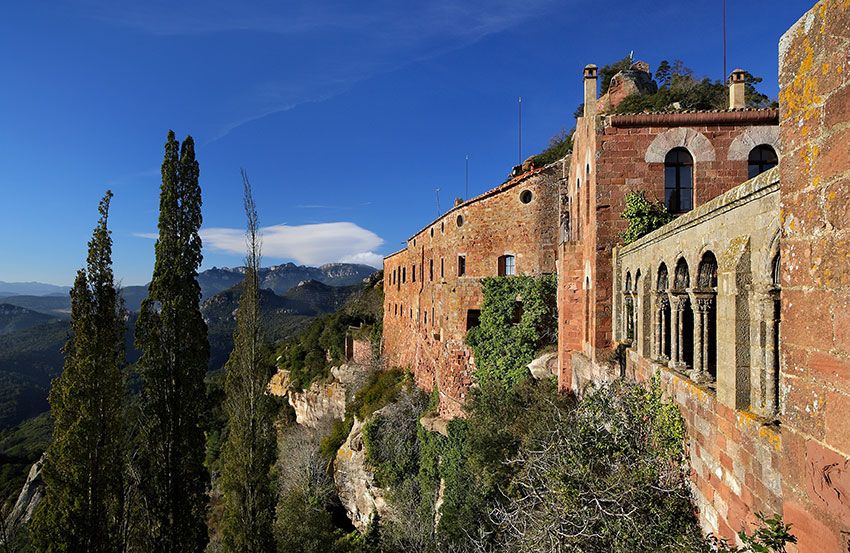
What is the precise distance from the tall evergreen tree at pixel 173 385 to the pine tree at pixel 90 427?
124cm

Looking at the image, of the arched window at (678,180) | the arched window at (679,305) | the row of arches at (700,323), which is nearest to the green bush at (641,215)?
the arched window at (678,180)

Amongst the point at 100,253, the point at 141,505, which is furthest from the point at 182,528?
the point at 100,253

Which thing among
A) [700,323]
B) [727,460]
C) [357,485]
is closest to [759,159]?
[700,323]

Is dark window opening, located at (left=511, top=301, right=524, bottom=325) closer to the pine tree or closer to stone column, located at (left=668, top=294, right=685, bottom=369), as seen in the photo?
stone column, located at (left=668, top=294, right=685, bottom=369)

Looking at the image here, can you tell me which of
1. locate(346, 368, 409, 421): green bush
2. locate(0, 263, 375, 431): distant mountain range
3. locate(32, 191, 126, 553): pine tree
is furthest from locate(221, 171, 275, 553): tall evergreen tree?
locate(0, 263, 375, 431): distant mountain range

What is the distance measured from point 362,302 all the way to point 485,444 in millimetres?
29564

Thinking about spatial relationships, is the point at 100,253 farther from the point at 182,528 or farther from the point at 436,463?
the point at 436,463

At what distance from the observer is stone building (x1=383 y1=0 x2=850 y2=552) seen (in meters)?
2.67

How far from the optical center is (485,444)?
12.5 m

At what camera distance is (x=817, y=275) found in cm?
275

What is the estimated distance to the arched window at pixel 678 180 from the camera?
10087 millimetres

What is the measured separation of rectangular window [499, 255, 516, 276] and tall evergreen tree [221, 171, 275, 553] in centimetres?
922

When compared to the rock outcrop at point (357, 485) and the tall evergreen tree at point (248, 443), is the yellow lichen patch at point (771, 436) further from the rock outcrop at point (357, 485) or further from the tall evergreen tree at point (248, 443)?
the rock outcrop at point (357, 485)

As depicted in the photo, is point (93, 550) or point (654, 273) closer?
point (654, 273)
